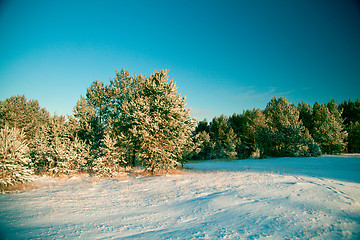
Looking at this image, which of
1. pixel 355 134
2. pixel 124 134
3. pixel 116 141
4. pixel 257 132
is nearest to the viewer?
pixel 116 141

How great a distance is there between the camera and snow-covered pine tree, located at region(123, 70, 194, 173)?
13.7 metres

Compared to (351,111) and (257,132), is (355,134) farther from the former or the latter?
(257,132)

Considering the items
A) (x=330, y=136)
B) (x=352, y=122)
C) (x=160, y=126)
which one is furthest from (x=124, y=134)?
(x=352, y=122)

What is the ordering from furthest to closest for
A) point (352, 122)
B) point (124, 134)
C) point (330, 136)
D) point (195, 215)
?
point (352, 122), point (330, 136), point (124, 134), point (195, 215)

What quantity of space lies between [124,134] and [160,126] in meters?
4.75

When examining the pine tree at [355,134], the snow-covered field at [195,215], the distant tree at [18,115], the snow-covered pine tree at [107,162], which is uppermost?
the distant tree at [18,115]

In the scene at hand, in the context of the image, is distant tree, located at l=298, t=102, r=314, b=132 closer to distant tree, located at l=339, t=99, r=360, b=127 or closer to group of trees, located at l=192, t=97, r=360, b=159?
group of trees, located at l=192, t=97, r=360, b=159

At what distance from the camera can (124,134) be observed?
671 inches

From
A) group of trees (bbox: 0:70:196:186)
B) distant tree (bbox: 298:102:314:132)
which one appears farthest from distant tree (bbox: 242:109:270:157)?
group of trees (bbox: 0:70:196:186)

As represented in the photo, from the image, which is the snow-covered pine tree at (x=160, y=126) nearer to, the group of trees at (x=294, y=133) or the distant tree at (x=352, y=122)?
the group of trees at (x=294, y=133)

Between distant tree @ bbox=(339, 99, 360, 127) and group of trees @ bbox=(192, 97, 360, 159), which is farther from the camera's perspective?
distant tree @ bbox=(339, 99, 360, 127)

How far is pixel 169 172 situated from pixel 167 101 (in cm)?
613

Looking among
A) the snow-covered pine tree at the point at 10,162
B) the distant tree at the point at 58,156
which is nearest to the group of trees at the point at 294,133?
the distant tree at the point at 58,156

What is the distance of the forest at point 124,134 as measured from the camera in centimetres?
1368
